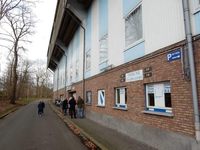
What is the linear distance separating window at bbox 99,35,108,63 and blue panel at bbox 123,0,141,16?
3044 millimetres

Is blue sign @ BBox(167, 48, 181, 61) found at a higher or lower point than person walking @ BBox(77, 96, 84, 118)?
higher

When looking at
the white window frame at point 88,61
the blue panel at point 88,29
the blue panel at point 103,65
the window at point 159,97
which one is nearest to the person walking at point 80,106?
the white window frame at point 88,61

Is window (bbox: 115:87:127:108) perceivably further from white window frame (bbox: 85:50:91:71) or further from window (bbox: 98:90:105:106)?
white window frame (bbox: 85:50:91:71)

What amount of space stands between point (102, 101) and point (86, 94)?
4587 millimetres

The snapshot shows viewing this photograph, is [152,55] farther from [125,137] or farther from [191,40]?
[125,137]

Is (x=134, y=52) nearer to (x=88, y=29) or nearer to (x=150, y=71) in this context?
(x=150, y=71)

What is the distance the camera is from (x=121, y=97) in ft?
35.9

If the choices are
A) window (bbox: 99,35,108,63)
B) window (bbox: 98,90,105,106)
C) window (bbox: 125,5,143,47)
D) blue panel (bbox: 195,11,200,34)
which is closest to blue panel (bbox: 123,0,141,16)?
window (bbox: 125,5,143,47)

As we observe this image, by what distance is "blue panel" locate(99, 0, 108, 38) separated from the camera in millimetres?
13537

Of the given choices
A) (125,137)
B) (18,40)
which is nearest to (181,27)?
(125,137)

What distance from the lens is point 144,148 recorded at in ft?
24.6

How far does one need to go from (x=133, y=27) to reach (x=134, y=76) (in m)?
2.18

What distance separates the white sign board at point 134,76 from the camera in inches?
344

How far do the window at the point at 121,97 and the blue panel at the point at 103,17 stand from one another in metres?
3.95
